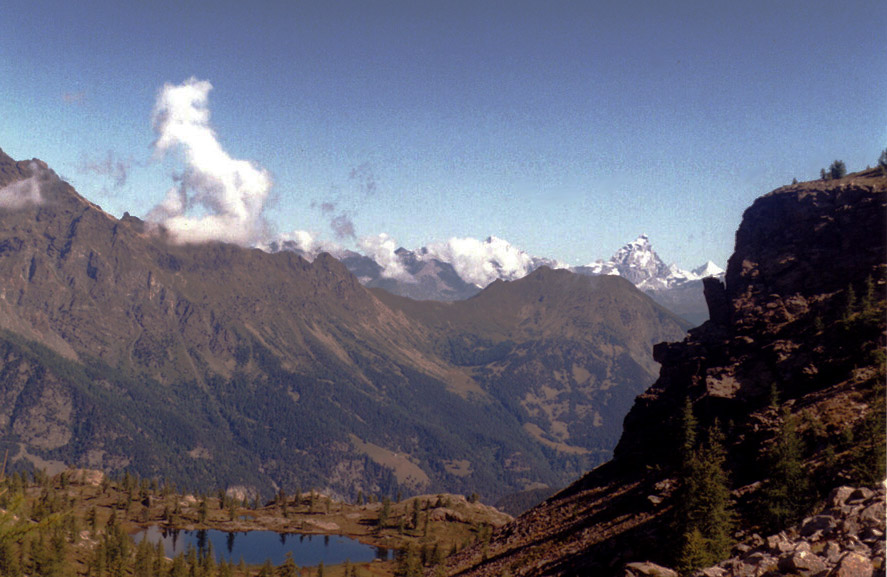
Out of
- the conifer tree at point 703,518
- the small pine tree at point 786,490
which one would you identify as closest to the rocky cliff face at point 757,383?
the small pine tree at point 786,490

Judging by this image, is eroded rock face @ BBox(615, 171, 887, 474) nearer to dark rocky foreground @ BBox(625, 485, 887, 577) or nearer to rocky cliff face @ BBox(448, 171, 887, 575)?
rocky cliff face @ BBox(448, 171, 887, 575)

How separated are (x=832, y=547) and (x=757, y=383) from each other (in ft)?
234

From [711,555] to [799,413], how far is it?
34.5m

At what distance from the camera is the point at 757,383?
10244cm

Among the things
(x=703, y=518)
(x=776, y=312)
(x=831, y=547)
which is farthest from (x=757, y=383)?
(x=831, y=547)

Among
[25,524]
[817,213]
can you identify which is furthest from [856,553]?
[817,213]

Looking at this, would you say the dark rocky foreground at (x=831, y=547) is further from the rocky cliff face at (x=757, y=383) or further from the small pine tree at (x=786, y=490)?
the small pine tree at (x=786, y=490)

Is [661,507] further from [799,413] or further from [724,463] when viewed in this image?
[799,413]

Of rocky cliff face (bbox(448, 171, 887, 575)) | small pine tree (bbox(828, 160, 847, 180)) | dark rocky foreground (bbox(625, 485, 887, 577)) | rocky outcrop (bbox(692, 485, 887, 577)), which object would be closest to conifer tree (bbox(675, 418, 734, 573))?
rocky cliff face (bbox(448, 171, 887, 575))

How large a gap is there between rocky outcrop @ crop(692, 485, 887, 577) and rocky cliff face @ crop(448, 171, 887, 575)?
14206mm

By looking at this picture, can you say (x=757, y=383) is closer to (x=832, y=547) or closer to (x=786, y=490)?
(x=786, y=490)

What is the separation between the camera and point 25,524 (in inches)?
1257

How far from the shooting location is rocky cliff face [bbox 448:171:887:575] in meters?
75.1

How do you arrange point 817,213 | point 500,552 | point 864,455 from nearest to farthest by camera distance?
point 864,455 → point 500,552 → point 817,213
